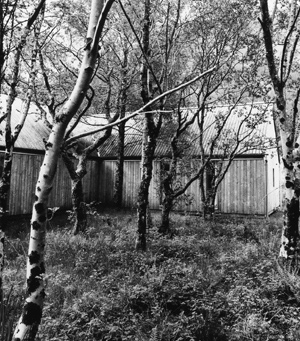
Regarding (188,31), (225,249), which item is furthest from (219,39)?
(225,249)

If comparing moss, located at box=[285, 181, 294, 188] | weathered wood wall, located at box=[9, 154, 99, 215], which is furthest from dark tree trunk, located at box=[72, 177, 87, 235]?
moss, located at box=[285, 181, 294, 188]

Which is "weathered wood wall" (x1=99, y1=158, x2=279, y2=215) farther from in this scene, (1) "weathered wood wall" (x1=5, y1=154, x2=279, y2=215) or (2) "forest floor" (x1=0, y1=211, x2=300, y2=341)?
(2) "forest floor" (x1=0, y1=211, x2=300, y2=341)

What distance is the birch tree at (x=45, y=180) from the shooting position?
2.20 m

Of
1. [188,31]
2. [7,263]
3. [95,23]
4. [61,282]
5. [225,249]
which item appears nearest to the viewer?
[95,23]

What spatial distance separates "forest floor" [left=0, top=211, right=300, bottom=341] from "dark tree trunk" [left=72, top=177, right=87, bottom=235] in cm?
144

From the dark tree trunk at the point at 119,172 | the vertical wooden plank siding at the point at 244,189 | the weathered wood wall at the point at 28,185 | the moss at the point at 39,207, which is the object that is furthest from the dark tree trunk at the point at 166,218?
the dark tree trunk at the point at 119,172

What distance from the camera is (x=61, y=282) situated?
521 cm

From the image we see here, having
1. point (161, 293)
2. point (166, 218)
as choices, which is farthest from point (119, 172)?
point (161, 293)

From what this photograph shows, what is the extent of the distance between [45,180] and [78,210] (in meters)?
7.60

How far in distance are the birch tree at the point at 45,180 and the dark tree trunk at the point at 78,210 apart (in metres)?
7.19

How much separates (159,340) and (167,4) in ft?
26.1

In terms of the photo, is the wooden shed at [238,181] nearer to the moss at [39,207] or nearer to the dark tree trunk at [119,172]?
the dark tree trunk at [119,172]

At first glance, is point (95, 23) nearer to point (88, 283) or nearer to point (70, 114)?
point (70, 114)

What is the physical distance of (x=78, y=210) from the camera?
31.8 ft
